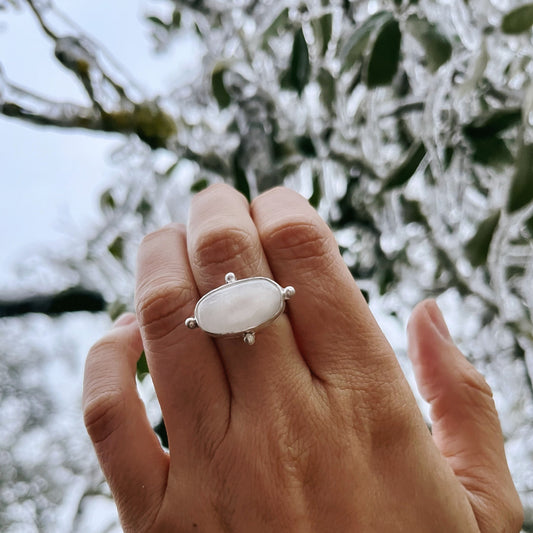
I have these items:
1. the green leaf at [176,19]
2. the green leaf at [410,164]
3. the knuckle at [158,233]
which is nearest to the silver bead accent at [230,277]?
the knuckle at [158,233]

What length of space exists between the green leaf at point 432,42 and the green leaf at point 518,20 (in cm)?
8

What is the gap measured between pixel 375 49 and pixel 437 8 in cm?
26

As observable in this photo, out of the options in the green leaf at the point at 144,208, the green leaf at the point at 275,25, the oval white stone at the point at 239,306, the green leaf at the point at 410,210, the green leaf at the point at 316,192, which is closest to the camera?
the oval white stone at the point at 239,306

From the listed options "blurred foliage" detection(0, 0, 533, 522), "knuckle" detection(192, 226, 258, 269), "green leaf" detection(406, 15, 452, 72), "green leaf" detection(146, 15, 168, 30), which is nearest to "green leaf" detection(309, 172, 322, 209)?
"blurred foliage" detection(0, 0, 533, 522)

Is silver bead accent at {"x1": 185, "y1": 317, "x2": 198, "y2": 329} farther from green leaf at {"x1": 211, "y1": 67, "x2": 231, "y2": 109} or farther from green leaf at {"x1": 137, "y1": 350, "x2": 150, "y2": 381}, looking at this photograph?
green leaf at {"x1": 211, "y1": 67, "x2": 231, "y2": 109}

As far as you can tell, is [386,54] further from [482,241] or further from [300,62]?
[482,241]

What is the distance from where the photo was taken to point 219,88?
39.8 inches

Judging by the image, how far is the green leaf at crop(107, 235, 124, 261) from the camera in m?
1.11

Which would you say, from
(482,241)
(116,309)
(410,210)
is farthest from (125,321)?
(410,210)

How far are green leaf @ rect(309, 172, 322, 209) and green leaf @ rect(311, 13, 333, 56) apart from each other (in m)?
0.25

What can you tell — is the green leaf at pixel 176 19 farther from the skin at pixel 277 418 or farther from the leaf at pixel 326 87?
the skin at pixel 277 418

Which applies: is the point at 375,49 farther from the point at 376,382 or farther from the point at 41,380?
the point at 41,380

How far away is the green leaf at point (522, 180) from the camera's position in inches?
24.2

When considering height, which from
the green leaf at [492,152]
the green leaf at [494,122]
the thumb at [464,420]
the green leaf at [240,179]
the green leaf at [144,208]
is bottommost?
the thumb at [464,420]
